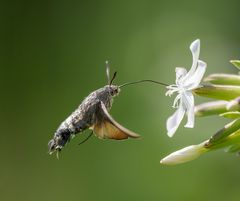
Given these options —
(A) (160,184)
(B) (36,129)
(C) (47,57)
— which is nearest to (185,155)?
(A) (160,184)

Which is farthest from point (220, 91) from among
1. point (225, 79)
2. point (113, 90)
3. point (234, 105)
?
point (113, 90)

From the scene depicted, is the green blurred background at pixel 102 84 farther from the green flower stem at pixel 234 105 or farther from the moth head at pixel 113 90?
the green flower stem at pixel 234 105

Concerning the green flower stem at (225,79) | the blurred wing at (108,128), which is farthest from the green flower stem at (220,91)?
the blurred wing at (108,128)

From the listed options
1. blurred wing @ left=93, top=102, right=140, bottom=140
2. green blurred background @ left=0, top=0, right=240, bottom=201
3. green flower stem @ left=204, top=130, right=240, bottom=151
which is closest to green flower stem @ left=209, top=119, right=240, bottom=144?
green flower stem @ left=204, top=130, right=240, bottom=151

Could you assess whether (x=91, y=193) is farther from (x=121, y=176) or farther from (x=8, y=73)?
(x=8, y=73)

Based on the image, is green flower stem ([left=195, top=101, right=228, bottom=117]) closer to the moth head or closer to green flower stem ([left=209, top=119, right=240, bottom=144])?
green flower stem ([left=209, top=119, right=240, bottom=144])

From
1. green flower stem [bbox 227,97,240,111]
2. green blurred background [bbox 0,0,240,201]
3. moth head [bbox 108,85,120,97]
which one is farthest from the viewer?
green blurred background [bbox 0,0,240,201]
